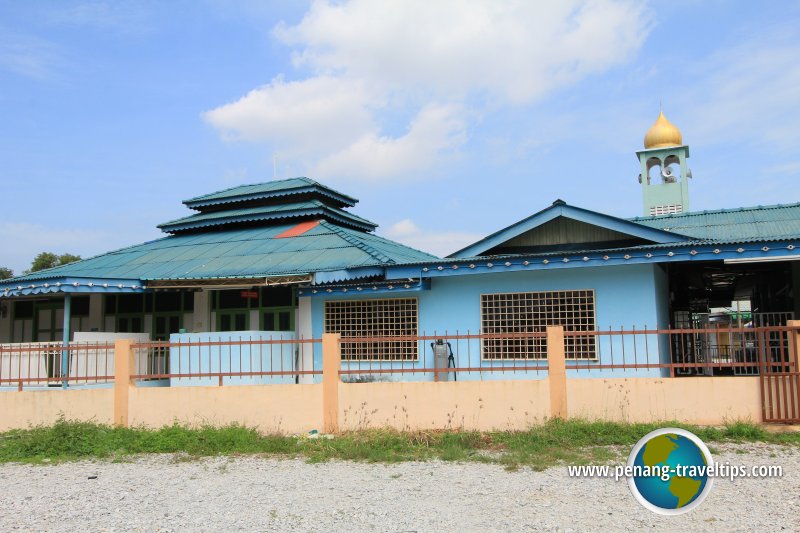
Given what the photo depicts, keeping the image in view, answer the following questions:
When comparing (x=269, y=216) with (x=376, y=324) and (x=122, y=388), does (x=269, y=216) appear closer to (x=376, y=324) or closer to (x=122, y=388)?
(x=376, y=324)

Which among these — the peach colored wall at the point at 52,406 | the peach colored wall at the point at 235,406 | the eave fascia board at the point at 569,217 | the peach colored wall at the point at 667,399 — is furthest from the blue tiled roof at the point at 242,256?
the peach colored wall at the point at 667,399

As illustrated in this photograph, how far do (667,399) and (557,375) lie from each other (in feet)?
4.67

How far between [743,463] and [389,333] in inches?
277

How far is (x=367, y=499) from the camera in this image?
21.6ft

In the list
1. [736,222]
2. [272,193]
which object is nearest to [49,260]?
[272,193]

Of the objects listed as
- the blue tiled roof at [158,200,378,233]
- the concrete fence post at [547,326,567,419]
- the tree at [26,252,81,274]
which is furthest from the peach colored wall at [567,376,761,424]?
the tree at [26,252,81,274]

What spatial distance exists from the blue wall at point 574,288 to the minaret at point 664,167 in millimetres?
7866

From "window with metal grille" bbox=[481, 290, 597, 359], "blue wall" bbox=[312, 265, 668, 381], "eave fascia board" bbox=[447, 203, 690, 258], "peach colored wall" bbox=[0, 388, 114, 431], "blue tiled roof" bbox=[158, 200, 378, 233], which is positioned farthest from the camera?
"blue tiled roof" bbox=[158, 200, 378, 233]

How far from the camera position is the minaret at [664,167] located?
20.0 metres

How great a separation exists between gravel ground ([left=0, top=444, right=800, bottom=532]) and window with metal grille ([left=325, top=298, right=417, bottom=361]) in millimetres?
4823

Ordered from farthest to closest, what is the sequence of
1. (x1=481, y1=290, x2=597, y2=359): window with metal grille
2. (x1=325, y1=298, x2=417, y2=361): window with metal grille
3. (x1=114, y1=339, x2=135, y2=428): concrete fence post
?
(x1=325, y1=298, x2=417, y2=361): window with metal grille → (x1=481, y1=290, x2=597, y2=359): window with metal grille → (x1=114, y1=339, x2=135, y2=428): concrete fence post

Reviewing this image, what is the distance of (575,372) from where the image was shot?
37.6 feet

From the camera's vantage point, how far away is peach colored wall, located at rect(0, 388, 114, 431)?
10.6m

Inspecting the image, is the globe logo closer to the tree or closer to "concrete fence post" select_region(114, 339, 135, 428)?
"concrete fence post" select_region(114, 339, 135, 428)
